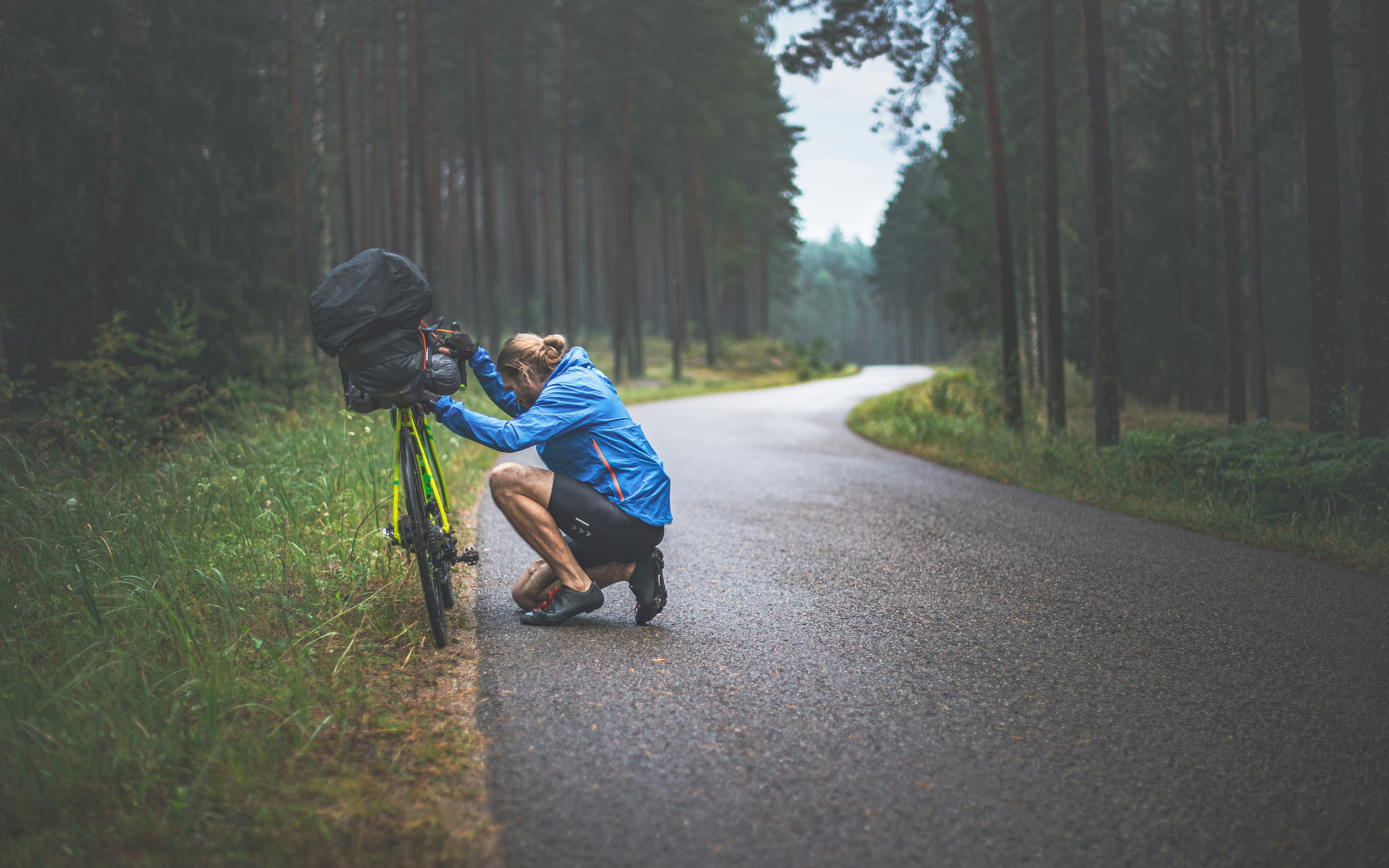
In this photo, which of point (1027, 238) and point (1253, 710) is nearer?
point (1253, 710)

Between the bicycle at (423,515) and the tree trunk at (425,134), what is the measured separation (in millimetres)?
18071

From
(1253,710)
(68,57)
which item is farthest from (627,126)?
(1253,710)

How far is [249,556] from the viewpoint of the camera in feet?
16.7

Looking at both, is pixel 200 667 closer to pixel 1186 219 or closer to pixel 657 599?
pixel 657 599

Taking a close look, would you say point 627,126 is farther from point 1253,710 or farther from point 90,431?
point 1253,710

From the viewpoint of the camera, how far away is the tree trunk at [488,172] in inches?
1069

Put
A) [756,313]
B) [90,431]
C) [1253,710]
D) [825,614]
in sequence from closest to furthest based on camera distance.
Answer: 1. [1253,710]
2. [825,614]
3. [90,431]
4. [756,313]

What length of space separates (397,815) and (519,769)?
18.2 inches

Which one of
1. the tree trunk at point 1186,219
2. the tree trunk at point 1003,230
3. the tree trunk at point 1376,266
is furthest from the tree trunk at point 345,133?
the tree trunk at point 1376,266

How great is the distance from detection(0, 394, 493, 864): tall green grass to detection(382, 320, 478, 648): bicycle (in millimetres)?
311

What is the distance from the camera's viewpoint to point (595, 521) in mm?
4398

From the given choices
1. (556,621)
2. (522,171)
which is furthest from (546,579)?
(522,171)

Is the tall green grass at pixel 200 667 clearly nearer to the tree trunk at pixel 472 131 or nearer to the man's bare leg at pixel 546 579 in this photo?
the man's bare leg at pixel 546 579

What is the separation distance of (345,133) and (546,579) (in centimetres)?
2759
